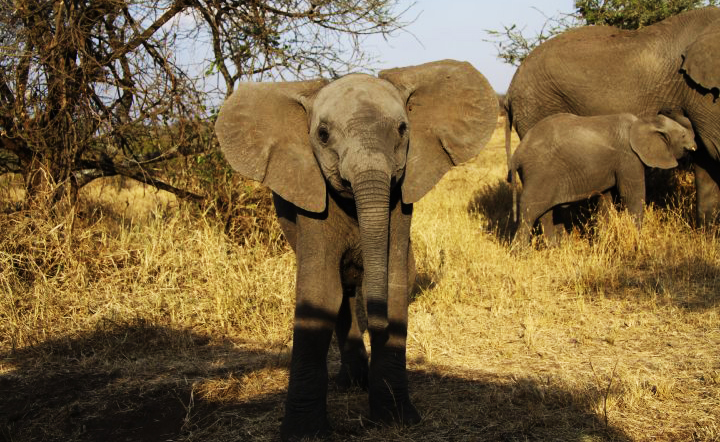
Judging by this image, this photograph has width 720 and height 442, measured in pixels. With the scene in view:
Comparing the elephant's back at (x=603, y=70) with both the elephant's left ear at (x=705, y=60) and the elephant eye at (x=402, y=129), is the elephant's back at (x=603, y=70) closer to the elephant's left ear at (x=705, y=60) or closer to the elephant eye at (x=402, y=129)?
the elephant's left ear at (x=705, y=60)

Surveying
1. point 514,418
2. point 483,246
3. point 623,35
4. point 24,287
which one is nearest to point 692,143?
point 623,35

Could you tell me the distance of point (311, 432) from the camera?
3.66m

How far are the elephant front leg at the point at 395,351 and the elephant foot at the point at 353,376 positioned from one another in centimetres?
64

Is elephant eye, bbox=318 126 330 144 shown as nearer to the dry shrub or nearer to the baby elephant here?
the baby elephant

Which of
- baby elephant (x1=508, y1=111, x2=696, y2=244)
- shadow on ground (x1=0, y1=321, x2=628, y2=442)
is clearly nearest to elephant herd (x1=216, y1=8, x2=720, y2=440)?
shadow on ground (x1=0, y1=321, x2=628, y2=442)

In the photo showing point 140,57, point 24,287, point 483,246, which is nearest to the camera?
point 24,287

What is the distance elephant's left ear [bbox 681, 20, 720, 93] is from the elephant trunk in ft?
19.3

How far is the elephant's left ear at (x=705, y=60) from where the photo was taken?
777cm

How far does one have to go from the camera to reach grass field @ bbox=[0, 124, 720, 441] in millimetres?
3980

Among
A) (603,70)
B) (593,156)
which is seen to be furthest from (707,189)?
(603,70)

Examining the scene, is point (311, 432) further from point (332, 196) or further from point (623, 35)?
point (623, 35)

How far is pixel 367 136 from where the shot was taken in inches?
132

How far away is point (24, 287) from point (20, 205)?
93cm

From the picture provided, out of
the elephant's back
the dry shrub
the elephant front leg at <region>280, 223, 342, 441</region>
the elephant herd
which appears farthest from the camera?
the dry shrub
